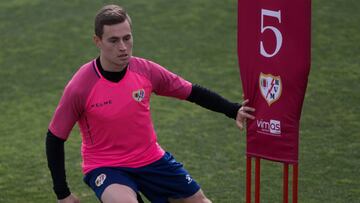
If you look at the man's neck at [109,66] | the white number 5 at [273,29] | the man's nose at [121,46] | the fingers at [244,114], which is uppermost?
the white number 5 at [273,29]

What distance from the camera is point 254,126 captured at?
18.0 ft

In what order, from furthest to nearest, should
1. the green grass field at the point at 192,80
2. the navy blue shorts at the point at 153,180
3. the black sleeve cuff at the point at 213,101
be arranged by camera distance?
the green grass field at the point at 192,80 < the black sleeve cuff at the point at 213,101 < the navy blue shorts at the point at 153,180

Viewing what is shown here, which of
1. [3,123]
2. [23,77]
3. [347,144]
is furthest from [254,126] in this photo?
[23,77]

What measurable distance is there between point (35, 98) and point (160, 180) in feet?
16.2

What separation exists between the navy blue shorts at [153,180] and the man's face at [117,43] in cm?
71

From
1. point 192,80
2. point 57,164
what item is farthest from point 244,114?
point 192,80

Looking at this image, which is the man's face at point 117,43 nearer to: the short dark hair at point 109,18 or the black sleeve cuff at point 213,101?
the short dark hair at point 109,18

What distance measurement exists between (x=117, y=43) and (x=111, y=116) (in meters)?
0.47

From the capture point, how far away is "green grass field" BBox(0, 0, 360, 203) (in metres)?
7.88

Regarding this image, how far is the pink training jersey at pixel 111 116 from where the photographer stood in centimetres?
542

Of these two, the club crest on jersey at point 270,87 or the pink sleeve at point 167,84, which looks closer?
the club crest on jersey at point 270,87

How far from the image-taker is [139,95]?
5.55m

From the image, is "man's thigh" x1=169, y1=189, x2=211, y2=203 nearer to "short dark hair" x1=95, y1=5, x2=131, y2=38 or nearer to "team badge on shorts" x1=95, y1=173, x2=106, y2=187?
"team badge on shorts" x1=95, y1=173, x2=106, y2=187

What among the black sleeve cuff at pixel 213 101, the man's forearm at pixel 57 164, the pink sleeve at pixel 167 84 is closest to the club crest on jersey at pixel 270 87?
the black sleeve cuff at pixel 213 101
